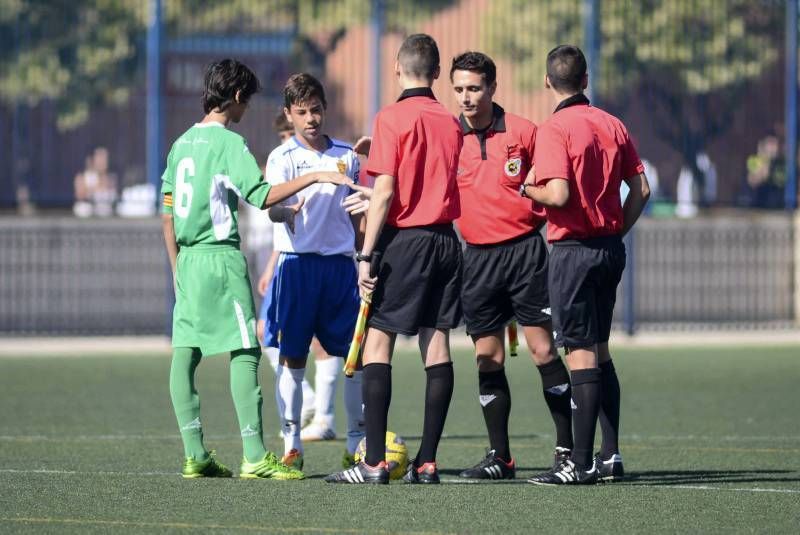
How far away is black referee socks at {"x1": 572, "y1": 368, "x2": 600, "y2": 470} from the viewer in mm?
7145

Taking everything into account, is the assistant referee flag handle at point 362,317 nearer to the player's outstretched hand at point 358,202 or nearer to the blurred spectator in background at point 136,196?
the player's outstretched hand at point 358,202

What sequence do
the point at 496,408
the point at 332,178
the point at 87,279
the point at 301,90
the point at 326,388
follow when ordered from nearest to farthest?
the point at 332,178
the point at 496,408
the point at 301,90
the point at 326,388
the point at 87,279

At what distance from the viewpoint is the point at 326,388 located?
945cm

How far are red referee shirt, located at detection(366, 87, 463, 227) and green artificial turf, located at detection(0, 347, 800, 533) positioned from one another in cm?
130

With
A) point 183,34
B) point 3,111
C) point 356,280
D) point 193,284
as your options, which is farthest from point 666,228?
point 193,284

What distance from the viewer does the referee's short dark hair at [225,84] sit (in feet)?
23.9

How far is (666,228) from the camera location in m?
18.5

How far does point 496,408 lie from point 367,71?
34.6 feet

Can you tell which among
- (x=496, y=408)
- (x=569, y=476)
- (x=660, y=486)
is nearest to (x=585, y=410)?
(x=569, y=476)

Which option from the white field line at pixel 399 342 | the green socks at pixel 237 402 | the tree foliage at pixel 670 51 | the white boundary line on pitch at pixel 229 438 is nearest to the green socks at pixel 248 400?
the green socks at pixel 237 402

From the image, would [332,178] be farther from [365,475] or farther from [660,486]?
[660,486]

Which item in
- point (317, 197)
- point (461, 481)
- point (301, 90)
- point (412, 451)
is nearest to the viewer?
point (461, 481)

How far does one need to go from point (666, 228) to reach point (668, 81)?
178 centimetres

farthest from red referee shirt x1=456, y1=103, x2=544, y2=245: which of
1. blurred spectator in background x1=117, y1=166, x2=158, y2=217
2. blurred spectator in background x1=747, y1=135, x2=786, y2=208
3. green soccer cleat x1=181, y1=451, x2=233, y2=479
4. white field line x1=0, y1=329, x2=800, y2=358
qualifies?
blurred spectator in background x1=747, y1=135, x2=786, y2=208
